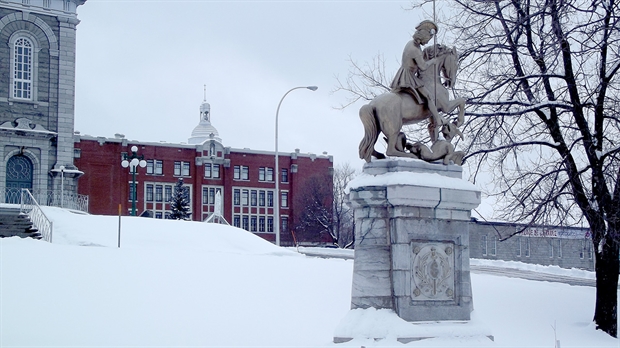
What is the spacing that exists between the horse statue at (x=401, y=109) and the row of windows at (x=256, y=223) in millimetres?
68104

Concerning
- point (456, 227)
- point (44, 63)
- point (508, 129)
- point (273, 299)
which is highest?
point (44, 63)

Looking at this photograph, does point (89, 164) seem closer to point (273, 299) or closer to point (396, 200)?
point (273, 299)

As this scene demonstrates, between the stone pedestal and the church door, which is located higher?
the church door

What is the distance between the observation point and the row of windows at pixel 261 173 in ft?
261

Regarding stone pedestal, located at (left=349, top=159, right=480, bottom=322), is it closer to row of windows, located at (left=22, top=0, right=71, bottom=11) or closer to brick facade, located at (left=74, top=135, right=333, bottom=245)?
row of windows, located at (left=22, top=0, right=71, bottom=11)

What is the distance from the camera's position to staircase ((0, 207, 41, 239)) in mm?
29812

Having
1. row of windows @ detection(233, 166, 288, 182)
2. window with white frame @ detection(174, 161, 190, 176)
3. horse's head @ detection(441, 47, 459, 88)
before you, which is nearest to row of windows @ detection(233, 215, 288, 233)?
row of windows @ detection(233, 166, 288, 182)

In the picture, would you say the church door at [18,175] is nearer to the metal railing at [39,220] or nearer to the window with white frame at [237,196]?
the metal railing at [39,220]

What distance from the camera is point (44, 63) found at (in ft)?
137

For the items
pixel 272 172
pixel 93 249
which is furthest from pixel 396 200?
pixel 272 172

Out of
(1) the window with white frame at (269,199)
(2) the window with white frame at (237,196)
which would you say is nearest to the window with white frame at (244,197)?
(2) the window with white frame at (237,196)

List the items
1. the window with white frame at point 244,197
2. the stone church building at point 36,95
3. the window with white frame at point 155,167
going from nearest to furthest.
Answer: the stone church building at point 36,95 < the window with white frame at point 155,167 < the window with white frame at point 244,197

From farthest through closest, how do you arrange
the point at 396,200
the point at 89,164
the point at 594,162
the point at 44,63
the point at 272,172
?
the point at 272,172, the point at 89,164, the point at 44,63, the point at 594,162, the point at 396,200

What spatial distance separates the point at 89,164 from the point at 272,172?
19602 mm
